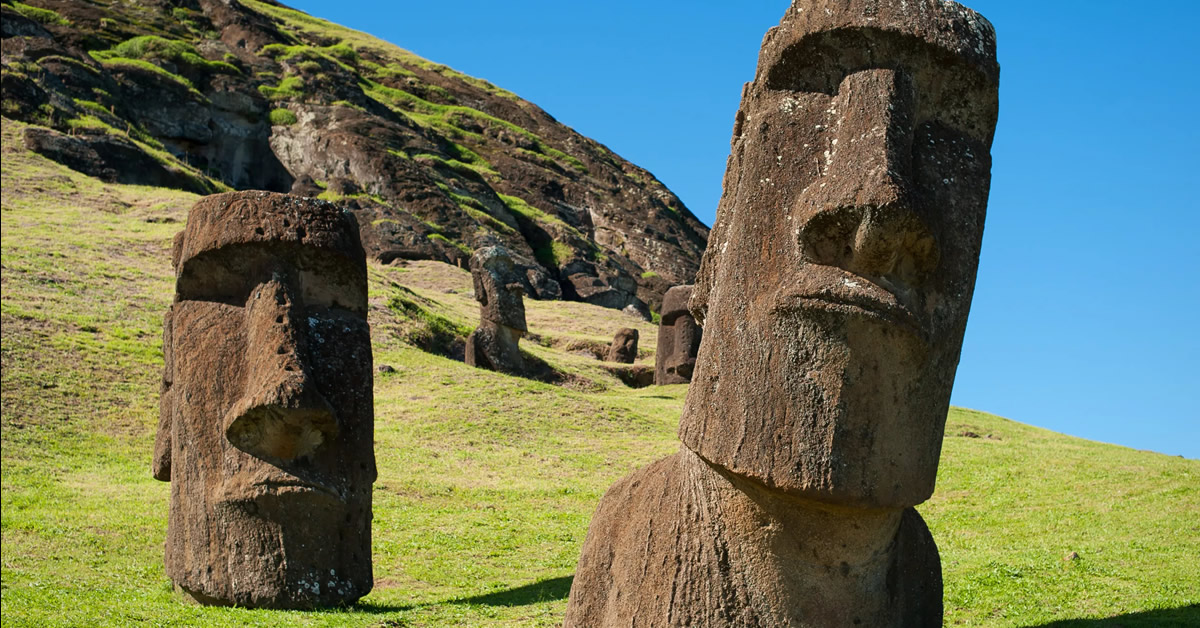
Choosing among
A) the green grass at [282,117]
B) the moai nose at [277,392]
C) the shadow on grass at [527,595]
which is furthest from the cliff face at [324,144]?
the moai nose at [277,392]

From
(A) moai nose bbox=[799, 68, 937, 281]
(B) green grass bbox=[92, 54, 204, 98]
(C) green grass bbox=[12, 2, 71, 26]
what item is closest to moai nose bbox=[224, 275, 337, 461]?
(A) moai nose bbox=[799, 68, 937, 281]

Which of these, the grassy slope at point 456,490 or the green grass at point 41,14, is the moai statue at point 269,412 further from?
the green grass at point 41,14

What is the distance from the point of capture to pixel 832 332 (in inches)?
168

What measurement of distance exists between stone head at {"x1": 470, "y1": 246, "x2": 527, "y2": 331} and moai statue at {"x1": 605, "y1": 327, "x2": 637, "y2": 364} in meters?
4.75

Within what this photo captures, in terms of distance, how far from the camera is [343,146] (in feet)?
190

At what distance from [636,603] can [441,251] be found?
145 ft

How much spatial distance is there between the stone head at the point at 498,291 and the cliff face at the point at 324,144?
716 inches

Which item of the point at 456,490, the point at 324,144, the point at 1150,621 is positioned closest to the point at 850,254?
the point at 1150,621

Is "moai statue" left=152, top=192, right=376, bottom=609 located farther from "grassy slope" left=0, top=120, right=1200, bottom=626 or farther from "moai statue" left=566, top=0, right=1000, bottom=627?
"moai statue" left=566, top=0, right=1000, bottom=627

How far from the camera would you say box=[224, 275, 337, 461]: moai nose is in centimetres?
863

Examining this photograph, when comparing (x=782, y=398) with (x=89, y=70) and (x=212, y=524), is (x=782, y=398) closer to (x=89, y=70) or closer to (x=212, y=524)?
(x=212, y=524)

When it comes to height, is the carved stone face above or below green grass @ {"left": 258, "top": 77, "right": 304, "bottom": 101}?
below

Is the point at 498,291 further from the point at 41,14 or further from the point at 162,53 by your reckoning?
the point at 41,14

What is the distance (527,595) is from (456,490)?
5.95 meters
